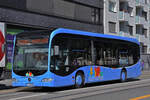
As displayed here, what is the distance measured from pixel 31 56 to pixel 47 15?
1338 cm

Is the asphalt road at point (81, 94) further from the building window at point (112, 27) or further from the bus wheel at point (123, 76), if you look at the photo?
the building window at point (112, 27)

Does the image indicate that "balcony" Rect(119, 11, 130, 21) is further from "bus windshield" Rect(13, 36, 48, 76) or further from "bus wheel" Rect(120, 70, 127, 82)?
"bus windshield" Rect(13, 36, 48, 76)

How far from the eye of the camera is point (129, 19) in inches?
1650

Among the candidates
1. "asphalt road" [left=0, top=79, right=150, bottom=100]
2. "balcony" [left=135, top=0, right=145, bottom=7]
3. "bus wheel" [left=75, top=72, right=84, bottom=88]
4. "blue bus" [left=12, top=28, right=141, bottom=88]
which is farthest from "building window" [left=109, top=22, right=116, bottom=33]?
"asphalt road" [left=0, top=79, right=150, bottom=100]

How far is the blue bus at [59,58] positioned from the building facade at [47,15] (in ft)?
28.6

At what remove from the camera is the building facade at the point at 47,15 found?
23.3 metres

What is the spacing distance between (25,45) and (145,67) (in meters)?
32.3

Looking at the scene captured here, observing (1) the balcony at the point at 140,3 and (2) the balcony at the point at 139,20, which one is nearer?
(2) the balcony at the point at 139,20

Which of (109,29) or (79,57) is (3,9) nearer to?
(79,57)

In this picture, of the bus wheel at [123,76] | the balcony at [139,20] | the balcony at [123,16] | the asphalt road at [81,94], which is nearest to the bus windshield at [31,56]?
the asphalt road at [81,94]

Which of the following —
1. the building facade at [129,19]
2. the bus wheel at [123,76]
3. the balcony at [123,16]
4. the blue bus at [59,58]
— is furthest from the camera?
the balcony at [123,16]

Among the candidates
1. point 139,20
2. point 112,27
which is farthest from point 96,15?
point 139,20

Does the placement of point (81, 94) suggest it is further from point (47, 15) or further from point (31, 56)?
point (47, 15)

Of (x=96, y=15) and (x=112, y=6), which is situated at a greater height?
(x=112, y=6)
